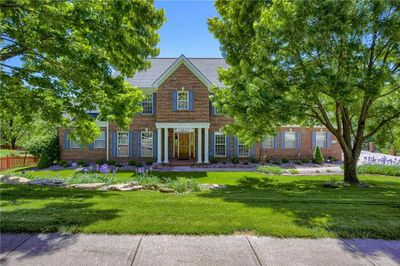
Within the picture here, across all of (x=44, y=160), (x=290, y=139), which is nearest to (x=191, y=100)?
(x=290, y=139)

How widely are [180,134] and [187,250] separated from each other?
17.8 m

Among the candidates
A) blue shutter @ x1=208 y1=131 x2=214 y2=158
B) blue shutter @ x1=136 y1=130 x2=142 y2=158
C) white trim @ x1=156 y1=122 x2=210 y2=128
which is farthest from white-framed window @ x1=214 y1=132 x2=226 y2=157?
blue shutter @ x1=136 y1=130 x2=142 y2=158

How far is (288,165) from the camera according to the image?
19641 millimetres

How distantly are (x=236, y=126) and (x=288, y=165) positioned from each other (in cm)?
921

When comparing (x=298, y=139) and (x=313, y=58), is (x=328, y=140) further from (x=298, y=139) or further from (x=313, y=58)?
(x=313, y=58)

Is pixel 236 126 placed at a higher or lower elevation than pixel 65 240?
higher

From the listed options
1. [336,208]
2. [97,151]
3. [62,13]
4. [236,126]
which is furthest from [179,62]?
[336,208]

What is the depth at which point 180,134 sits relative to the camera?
2130cm

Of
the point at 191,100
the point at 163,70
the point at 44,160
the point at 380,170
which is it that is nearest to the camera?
the point at 380,170

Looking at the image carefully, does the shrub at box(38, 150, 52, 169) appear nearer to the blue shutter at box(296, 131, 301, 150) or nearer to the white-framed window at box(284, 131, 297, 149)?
the white-framed window at box(284, 131, 297, 149)

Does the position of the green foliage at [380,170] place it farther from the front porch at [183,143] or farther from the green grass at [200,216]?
the green grass at [200,216]

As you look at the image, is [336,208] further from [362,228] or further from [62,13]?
[62,13]

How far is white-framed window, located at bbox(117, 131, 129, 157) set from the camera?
20.3 m

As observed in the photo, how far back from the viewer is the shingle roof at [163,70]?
68.2 ft
